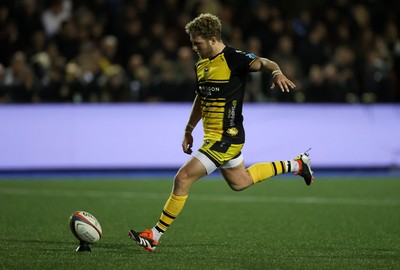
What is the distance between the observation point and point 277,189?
14.0 m

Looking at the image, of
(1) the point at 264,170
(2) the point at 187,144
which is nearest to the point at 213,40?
(2) the point at 187,144

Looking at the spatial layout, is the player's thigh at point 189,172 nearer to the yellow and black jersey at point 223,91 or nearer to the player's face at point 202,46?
the yellow and black jersey at point 223,91

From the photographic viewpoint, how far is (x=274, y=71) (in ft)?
24.6

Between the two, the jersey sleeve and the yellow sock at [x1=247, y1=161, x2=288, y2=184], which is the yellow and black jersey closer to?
the jersey sleeve

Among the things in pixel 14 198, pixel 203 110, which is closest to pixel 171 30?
pixel 14 198

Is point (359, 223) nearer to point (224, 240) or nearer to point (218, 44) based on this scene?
point (224, 240)

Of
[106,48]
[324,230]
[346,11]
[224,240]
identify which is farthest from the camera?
[346,11]

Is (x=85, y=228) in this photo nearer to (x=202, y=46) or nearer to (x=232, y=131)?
(x=232, y=131)

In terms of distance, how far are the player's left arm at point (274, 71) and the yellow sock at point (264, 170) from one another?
110 cm

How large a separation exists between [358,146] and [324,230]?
695 centimetres

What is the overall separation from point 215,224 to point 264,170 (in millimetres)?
1710

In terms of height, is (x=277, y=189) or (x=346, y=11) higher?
(x=346, y=11)

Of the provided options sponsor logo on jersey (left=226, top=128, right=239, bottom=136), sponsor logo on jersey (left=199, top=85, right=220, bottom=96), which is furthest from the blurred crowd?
sponsor logo on jersey (left=226, top=128, right=239, bottom=136)

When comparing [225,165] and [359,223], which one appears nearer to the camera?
[225,165]
